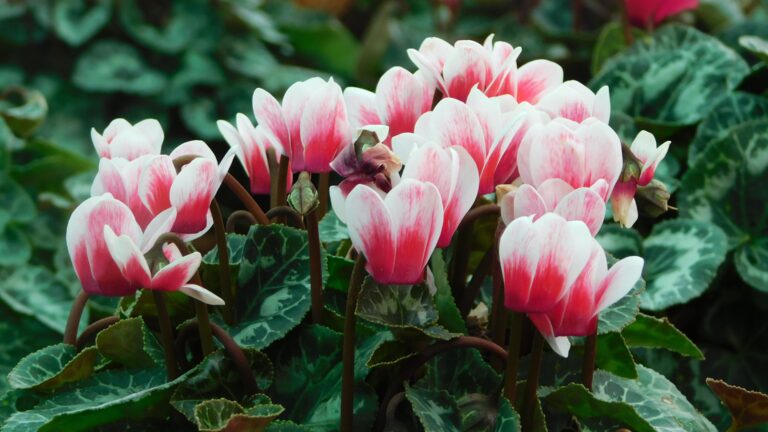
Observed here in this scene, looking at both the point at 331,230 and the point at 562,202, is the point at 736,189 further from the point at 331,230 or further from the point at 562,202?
the point at 562,202

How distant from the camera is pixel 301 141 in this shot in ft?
2.64

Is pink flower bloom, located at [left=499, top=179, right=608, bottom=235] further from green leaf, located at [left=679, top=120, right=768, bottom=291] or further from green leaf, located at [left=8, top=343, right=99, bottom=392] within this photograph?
green leaf, located at [left=679, top=120, right=768, bottom=291]

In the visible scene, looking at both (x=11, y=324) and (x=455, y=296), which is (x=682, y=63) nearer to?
(x=455, y=296)

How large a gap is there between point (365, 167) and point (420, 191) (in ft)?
0.18

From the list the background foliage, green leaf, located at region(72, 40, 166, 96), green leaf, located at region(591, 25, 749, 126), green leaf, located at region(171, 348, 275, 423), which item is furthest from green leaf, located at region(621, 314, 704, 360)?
green leaf, located at region(72, 40, 166, 96)

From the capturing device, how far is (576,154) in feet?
2.42

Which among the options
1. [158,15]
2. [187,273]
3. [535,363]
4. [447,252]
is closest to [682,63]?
[447,252]

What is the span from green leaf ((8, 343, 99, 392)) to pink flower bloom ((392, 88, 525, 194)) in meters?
0.33

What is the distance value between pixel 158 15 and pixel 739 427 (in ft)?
7.28

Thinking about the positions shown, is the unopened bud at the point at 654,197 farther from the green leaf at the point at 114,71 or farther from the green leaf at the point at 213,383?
the green leaf at the point at 114,71

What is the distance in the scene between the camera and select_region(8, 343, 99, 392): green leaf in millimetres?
853

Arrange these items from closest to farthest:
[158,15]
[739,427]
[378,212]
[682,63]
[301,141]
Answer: [378,212], [301,141], [739,427], [682,63], [158,15]

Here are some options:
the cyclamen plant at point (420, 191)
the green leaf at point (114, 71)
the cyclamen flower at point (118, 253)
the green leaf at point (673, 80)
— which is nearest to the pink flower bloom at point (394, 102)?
the cyclamen plant at point (420, 191)

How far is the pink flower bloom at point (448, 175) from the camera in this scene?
0.71 meters
